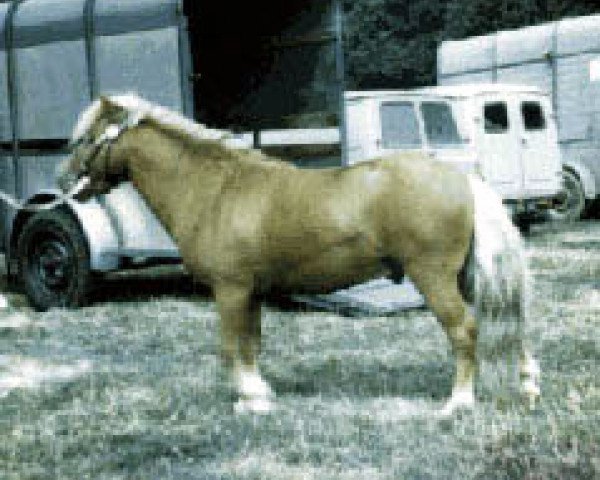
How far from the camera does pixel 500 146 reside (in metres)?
14.5

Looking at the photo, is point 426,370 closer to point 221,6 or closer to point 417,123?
point 221,6

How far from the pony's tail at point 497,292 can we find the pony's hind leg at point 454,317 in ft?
0.23

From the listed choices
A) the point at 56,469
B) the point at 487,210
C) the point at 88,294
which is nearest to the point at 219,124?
the point at 88,294

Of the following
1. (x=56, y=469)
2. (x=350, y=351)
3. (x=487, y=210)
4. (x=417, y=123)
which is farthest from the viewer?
(x=417, y=123)

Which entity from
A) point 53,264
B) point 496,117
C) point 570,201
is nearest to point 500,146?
point 496,117

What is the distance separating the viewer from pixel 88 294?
9.81 m

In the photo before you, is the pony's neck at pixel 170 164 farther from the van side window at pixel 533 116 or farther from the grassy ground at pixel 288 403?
the van side window at pixel 533 116

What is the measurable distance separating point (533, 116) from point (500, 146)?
1.21 m

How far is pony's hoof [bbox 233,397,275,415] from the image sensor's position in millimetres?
5793

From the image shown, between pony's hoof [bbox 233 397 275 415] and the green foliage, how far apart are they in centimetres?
2557

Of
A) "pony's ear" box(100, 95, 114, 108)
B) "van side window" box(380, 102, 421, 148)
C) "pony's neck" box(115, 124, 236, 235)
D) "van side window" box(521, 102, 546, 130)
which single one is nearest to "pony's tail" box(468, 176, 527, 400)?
"pony's neck" box(115, 124, 236, 235)

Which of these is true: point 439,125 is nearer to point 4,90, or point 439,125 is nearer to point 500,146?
point 500,146

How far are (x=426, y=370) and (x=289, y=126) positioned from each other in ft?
13.9

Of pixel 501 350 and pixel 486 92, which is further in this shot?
pixel 486 92
